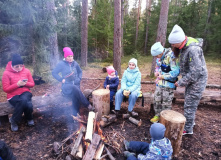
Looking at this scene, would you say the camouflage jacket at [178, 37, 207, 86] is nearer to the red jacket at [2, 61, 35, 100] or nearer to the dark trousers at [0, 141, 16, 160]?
the dark trousers at [0, 141, 16, 160]

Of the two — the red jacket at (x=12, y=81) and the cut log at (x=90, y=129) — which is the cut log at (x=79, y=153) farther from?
the red jacket at (x=12, y=81)

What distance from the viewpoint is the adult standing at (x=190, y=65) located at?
2992mm

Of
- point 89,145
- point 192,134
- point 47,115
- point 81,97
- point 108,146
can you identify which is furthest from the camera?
point 47,115

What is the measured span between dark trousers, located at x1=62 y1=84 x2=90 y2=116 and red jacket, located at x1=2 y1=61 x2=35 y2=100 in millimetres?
1026

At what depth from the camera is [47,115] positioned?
4.47 m

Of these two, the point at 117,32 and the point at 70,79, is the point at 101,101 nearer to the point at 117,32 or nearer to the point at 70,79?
the point at 70,79

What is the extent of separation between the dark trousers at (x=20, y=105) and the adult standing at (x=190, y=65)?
145 inches

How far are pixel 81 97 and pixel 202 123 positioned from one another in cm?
348

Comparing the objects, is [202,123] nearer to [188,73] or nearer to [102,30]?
[188,73]

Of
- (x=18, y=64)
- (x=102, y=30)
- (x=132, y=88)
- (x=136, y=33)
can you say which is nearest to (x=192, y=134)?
(x=132, y=88)

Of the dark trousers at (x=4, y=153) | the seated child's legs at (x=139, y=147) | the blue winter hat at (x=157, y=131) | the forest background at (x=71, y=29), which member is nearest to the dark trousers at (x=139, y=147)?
the seated child's legs at (x=139, y=147)

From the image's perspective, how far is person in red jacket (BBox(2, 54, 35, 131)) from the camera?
360cm

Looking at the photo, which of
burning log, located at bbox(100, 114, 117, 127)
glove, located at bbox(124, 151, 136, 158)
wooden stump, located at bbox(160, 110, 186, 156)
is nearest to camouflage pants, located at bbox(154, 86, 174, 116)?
wooden stump, located at bbox(160, 110, 186, 156)

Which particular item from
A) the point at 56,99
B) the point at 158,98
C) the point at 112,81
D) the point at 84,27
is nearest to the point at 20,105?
the point at 56,99
